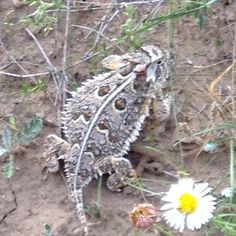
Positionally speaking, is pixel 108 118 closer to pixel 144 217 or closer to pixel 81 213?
pixel 81 213

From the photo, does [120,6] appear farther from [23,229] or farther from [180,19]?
[23,229]

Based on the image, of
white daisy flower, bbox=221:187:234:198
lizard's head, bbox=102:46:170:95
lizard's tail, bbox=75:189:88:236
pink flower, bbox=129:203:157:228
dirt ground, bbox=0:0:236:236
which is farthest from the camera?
lizard's head, bbox=102:46:170:95

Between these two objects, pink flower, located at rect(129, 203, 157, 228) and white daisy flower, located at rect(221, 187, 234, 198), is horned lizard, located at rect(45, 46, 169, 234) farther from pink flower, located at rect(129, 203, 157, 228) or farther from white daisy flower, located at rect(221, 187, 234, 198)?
pink flower, located at rect(129, 203, 157, 228)

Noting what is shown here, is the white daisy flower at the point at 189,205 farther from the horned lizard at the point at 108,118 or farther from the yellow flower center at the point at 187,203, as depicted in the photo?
the horned lizard at the point at 108,118

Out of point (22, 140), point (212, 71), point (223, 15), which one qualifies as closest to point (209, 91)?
point (212, 71)

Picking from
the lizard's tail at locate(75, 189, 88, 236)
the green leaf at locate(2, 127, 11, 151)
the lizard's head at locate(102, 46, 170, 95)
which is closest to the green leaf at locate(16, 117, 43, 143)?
the green leaf at locate(2, 127, 11, 151)

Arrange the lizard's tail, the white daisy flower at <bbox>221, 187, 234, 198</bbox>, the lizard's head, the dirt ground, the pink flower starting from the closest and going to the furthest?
the pink flower
the white daisy flower at <bbox>221, 187, 234, 198</bbox>
the lizard's tail
the dirt ground
the lizard's head

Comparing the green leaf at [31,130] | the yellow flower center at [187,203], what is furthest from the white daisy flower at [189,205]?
the green leaf at [31,130]

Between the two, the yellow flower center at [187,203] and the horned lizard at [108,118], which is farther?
the horned lizard at [108,118]
